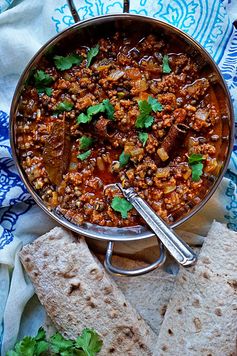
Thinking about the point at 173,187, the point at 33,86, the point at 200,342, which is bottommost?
the point at 200,342

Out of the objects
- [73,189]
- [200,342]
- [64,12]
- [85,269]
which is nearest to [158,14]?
[64,12]

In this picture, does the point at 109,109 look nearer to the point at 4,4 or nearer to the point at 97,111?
the point at 97,111

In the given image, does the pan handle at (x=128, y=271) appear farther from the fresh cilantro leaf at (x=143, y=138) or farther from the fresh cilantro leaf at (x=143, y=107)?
the fresh cilantro leaf at (x=143, y=107)

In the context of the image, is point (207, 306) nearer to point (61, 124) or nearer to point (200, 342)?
point (200, 342)

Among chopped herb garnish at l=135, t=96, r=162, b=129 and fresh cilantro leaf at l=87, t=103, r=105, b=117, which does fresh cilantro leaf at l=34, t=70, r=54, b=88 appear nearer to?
fresh cilantro leaf at l=87, t=103, r=105, b=117

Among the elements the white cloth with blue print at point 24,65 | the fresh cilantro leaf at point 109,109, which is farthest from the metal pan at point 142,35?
the fresh cilantro leaf at point 109,109

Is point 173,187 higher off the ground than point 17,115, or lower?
lower

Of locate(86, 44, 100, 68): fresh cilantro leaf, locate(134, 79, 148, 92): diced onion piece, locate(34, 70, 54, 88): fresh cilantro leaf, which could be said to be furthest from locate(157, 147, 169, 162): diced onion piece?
locate(34, 70, 54, 88): fresh cilantro leaf
